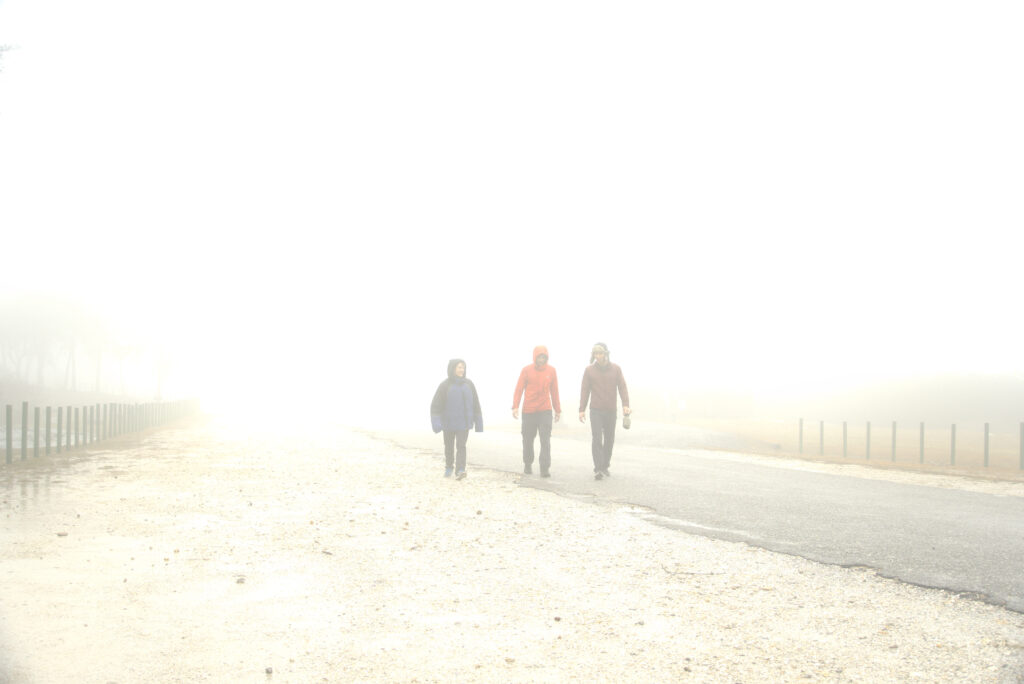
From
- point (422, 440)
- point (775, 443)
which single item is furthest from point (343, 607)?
point (775, 443)

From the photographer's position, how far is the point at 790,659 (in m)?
4.47

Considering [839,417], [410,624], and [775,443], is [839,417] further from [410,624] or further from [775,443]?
[410,624]

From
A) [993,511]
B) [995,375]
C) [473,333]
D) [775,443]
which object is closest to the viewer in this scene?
[993,511]

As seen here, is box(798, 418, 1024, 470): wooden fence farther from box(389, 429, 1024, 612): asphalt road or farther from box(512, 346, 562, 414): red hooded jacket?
box(512, 346, 562, 414): red hooded jacket

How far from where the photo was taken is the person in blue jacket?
13.4 metres

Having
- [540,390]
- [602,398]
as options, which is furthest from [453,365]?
[602,398]

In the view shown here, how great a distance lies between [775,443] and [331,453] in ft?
53.5

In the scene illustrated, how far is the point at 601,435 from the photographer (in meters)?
13.3

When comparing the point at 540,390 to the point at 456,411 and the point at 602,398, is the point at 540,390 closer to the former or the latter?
the point at 602,398

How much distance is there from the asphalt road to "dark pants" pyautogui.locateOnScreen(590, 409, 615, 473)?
1.19ft

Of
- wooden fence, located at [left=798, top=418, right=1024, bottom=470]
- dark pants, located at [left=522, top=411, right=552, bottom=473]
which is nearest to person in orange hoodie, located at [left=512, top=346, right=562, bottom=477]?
dark pants, located at [left=522, top=411, right=552, bottom=473]

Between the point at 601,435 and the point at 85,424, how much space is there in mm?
14955

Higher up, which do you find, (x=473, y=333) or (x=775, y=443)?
(x=473, y=333)

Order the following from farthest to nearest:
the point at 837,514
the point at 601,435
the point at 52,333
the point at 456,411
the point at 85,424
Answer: the point at 52,333 < the point at 85,424 < the point at 456,411 < the point at 601,435 < the point at 837,514
